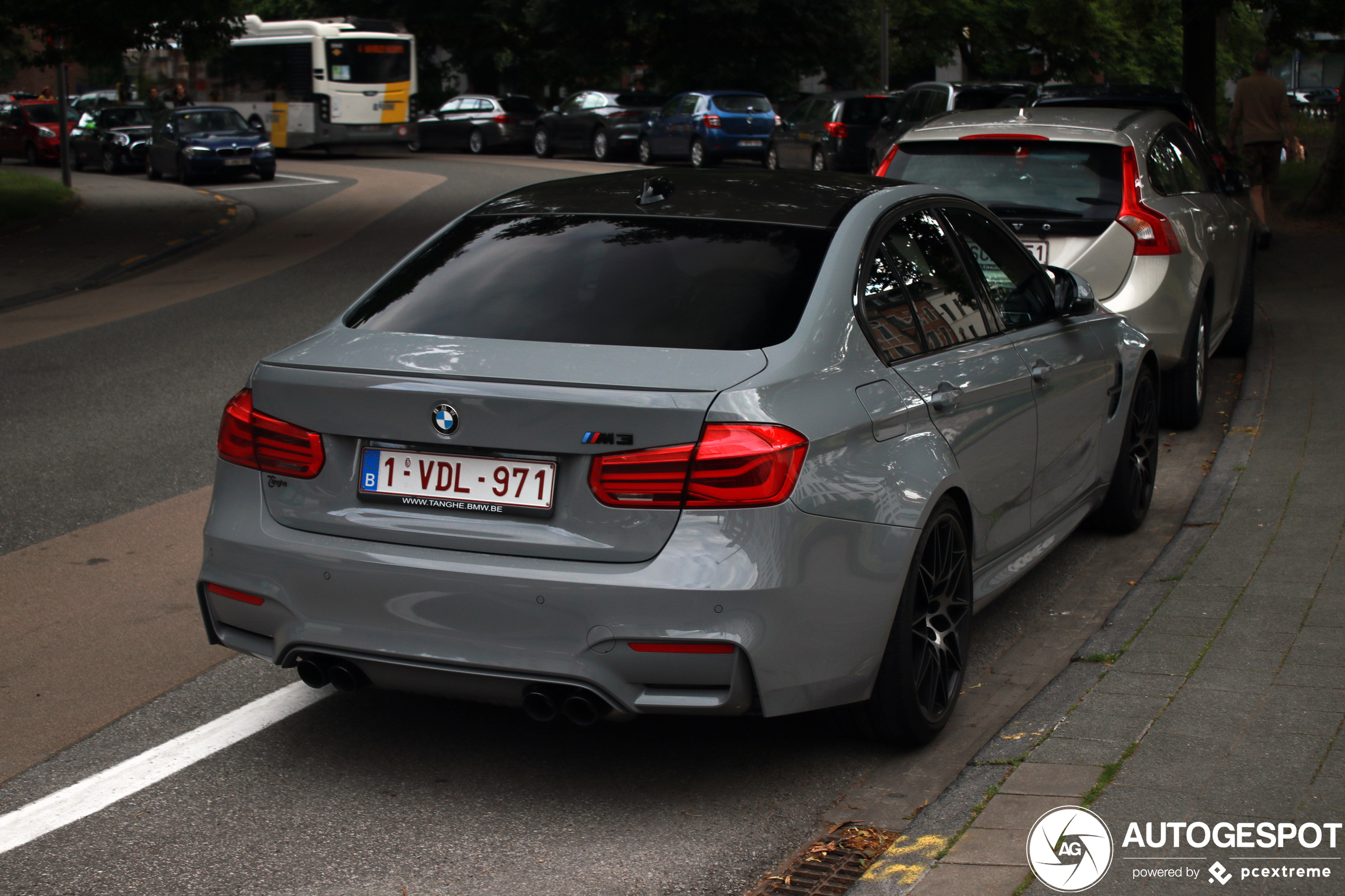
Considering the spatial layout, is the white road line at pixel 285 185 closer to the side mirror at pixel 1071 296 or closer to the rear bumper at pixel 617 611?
the side mirror at pixel 1071 296

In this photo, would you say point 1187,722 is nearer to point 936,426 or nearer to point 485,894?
point 936,426

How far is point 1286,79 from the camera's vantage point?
318 ft

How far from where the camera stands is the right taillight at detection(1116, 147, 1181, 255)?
789 centimetres

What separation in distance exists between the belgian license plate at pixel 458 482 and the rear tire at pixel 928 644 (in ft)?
3.44

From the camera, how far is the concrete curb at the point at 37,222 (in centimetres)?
2111

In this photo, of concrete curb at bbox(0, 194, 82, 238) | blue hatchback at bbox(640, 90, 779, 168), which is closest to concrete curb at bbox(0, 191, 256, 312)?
concrete curb at bbox(0, 194, 82, 238)

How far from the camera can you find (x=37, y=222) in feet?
72.7

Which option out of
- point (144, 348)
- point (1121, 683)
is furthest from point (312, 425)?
point (144, 348)

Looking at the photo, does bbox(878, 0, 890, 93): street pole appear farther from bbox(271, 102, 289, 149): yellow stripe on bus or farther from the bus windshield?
bbox(271, 102, 289, 149): yellow stripe on bus

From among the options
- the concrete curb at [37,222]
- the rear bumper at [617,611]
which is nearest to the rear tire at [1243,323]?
the rear bumper at [617,611]

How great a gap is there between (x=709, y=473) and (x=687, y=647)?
42 centimetres

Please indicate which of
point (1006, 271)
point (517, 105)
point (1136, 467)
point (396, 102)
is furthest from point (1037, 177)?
point (517, 105)

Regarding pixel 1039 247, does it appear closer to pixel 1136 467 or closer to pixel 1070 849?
pixel 1136 467

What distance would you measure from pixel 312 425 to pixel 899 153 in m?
5.49
